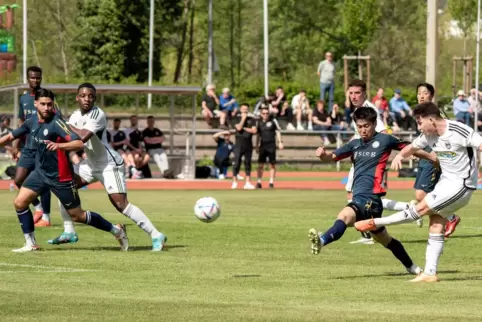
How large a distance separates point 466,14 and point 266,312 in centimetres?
5896

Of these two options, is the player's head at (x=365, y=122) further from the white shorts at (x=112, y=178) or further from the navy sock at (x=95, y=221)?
the navy sock at (x=95, y=221)

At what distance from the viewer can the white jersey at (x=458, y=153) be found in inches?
477

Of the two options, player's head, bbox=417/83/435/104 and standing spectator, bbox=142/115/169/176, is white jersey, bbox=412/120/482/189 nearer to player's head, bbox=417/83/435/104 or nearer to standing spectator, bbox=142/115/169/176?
player's head, bbox=417/83/435/104

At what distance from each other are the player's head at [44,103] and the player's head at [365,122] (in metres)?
3.93

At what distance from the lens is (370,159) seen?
512 inches

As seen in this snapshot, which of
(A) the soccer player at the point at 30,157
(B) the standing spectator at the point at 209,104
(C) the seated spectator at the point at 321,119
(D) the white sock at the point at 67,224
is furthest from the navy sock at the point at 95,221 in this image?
(C) the seated spectator at the point at 321,119

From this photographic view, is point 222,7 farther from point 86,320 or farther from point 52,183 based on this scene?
point 86,320

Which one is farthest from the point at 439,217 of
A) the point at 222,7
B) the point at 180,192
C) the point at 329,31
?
the point at 329,31

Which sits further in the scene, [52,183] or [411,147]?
[52,183]

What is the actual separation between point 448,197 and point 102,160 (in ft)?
16.5

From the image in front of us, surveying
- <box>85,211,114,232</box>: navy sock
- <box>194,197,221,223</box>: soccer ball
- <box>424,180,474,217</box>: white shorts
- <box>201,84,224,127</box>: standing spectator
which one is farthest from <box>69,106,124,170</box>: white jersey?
<box>201,84,224,127</box>: standing spectator

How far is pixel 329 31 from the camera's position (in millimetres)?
71750

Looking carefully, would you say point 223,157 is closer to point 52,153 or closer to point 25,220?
point 25,220

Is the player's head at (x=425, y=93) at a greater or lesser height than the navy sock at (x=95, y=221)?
greater
